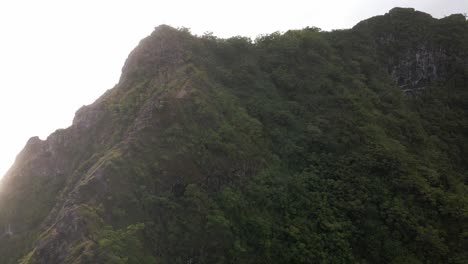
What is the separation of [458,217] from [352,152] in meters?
6.32

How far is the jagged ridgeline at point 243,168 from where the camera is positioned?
60.1 feet

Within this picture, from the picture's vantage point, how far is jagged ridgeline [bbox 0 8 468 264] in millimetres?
18312

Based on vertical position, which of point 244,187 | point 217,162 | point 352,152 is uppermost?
point 217,162

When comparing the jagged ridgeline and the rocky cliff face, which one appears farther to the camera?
the rocky cliff face

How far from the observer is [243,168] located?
2189cm

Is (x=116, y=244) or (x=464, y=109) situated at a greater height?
(x=116, y=244)

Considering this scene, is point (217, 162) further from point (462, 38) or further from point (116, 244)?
point (462, 38)

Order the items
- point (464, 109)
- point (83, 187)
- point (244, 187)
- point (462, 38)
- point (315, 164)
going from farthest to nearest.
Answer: point (462, 38) < point (464, 109) < point (315, 164) < point (244, 187) < point (83, 187)

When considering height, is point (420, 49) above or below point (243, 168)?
below

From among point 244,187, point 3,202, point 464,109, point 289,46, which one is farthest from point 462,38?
point 3,202

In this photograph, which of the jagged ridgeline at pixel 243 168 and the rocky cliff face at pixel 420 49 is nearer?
the jagged ridgeline at pixel 243 168

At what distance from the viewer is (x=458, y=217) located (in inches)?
835

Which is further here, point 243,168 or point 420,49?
point 420,49

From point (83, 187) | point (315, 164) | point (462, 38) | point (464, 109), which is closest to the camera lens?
point (83, 187)
